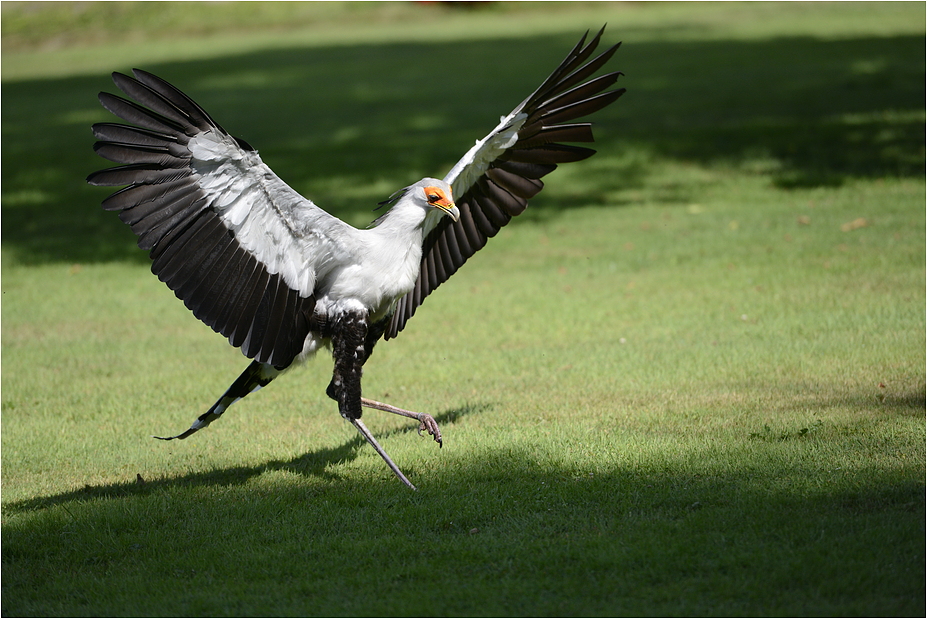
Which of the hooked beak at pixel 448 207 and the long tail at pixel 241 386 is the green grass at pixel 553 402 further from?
the hooked beak at pixel 448 207

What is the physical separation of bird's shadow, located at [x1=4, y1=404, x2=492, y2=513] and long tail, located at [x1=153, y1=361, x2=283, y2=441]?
0.30 metres

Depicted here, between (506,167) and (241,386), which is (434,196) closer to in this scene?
(506,167)

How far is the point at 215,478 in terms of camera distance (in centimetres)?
588

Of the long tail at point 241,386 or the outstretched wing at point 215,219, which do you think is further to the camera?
the long tail at point 241,386

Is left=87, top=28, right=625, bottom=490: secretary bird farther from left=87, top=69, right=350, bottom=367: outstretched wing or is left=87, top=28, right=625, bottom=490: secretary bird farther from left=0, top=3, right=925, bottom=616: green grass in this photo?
left=0, top=3, right=925, bottom=616: green grass

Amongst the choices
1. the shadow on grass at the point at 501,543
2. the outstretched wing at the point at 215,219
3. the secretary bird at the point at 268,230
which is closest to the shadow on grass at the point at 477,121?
the secretary bird at the point at 268,230

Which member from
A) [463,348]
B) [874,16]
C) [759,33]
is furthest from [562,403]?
[874,16]

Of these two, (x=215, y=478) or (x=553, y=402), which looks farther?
(x=553, y=402)

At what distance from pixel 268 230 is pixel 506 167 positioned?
1.98 metres

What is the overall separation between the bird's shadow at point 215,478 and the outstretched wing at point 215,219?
734 mm

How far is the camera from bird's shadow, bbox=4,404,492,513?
18.4 ft

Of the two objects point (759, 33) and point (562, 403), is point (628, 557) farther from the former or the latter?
point (759, 33)

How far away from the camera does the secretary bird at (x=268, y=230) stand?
16.6 ft

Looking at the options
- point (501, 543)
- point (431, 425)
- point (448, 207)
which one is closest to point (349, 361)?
point (431, 425)
